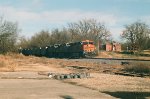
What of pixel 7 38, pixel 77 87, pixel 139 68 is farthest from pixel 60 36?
pixel 77 87

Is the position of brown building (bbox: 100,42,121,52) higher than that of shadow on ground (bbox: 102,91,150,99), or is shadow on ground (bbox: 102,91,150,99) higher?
brown building (bbox: 100,42,121,52)

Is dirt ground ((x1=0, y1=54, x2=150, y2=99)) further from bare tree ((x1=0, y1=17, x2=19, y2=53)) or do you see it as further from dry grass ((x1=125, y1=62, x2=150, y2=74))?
bare tree ((x1=0, y1=17, x2=19, y2=53))

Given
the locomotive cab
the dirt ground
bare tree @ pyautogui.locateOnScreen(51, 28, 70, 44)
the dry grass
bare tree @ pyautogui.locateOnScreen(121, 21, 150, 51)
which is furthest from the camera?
bare tree @ pyautogui.locateOnScreen(51, 28, 70, 44)

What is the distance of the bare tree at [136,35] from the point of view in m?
101

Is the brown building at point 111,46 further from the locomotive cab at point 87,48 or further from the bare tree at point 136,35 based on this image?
the locomotive cab at point 87,48

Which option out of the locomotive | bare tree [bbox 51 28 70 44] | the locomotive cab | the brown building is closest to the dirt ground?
the locomotive cab

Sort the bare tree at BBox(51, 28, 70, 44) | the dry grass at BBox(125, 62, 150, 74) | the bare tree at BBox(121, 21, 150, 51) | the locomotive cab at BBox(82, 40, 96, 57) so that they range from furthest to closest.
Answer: the bare tree at BBox(51, 28, 70, 44) → the bare tree at BBox(121, 21, 150, 51) → the locomotive cab at BBox(82, 40, 96, 57) → the dry grass at BBox(125, 62, 150, 74)

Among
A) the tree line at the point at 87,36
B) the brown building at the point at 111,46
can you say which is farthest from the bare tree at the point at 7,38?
the brown building at the point at 111,46

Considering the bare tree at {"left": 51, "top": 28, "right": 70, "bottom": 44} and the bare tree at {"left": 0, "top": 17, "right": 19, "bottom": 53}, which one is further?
the bare tree at {"left": 51, "top": 28, "right": 70, "bottom": 44}

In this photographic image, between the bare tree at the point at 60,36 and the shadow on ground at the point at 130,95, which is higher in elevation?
the bare tree at the point at 60,36

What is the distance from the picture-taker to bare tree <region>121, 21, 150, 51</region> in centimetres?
10088

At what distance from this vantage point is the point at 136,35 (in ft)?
341

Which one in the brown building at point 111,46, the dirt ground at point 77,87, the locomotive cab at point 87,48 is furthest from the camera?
the brown building at point 111,46

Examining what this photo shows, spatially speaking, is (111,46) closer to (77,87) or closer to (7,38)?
(7,38)
